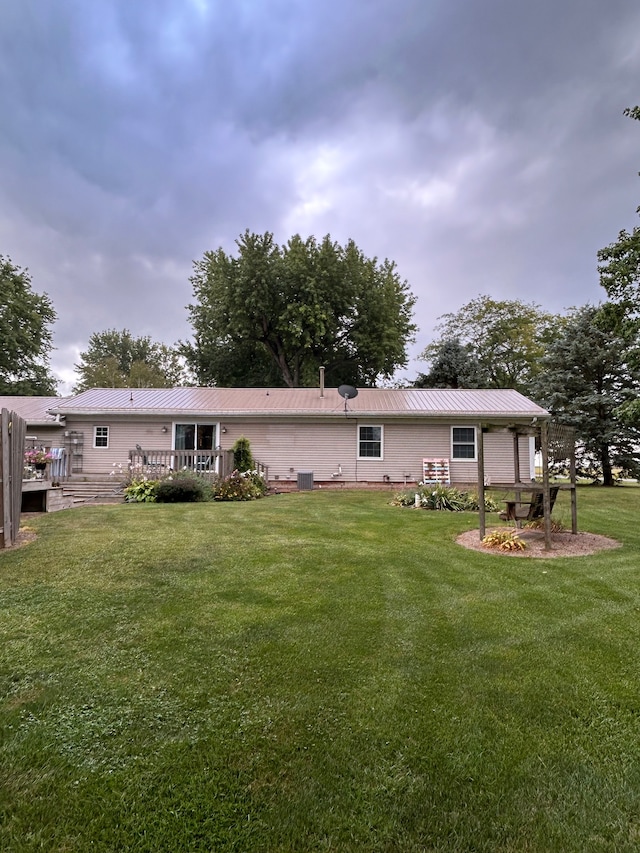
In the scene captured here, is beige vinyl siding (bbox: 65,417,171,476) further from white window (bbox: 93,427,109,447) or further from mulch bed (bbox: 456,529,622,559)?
mulch bed (bbox: 456,529,622,559)

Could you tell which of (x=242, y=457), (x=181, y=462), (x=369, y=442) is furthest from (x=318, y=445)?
(x=181, y=462)

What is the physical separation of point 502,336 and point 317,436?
2132 centimetres

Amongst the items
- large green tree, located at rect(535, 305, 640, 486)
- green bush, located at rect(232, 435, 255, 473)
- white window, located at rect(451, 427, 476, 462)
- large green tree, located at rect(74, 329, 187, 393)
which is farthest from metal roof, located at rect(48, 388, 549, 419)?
large green tree, located at rect(74, 329, 187, 393)

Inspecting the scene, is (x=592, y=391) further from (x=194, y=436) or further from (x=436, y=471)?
(x=194, y=436)

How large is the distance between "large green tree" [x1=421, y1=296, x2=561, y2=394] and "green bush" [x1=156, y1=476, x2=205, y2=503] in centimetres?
2168

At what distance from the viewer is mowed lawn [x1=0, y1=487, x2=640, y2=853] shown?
1608 millimetres

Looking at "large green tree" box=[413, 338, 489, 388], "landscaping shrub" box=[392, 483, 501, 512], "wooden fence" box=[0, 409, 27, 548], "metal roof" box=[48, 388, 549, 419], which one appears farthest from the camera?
"large green tree" box=[413, 338, 489, 388]

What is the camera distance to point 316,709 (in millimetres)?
2295

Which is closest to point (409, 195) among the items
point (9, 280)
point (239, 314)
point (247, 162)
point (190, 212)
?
point (247, 162)

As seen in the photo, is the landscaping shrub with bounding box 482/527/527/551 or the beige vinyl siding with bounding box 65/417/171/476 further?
the beige vinyl siding with bounding box 65/417/171/476

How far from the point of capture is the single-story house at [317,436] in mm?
14641

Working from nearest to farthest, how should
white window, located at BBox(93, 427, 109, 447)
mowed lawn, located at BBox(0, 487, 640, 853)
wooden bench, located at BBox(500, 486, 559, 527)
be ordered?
mowed lawn, located at BBox(0, 487, 640, 853) → wooden bench, located at BBox(500, 486, 559, 527) → white window, located at BBox(93, 427, 109, 447)

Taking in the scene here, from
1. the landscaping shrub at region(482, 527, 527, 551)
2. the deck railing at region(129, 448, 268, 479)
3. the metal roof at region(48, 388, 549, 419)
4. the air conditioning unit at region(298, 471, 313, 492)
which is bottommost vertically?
the landscaping shrub at region(482, 527, 527, 551)

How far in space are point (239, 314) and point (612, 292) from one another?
21234mm
